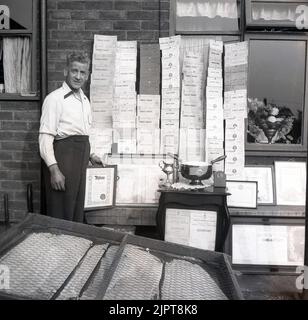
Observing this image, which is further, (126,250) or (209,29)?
(209,29)

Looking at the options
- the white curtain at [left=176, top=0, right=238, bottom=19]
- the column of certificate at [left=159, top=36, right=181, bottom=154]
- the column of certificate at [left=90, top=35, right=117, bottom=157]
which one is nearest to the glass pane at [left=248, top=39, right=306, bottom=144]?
the white curtain at [left=176, top=0, right=238, bottom=19]

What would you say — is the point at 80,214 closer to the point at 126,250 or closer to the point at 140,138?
the point at 140,138

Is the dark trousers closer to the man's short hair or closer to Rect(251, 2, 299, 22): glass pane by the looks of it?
the man's short hair

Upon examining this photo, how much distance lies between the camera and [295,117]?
193 inches

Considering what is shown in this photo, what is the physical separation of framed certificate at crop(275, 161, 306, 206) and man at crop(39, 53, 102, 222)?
6.88 feet

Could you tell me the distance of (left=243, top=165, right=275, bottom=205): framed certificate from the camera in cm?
482

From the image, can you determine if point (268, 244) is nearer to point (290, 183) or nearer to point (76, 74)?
point (290, 183)

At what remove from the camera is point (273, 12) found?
477 centimetres

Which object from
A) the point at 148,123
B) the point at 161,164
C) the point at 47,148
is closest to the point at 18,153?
the point at 47,148

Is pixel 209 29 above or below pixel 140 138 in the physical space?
above
